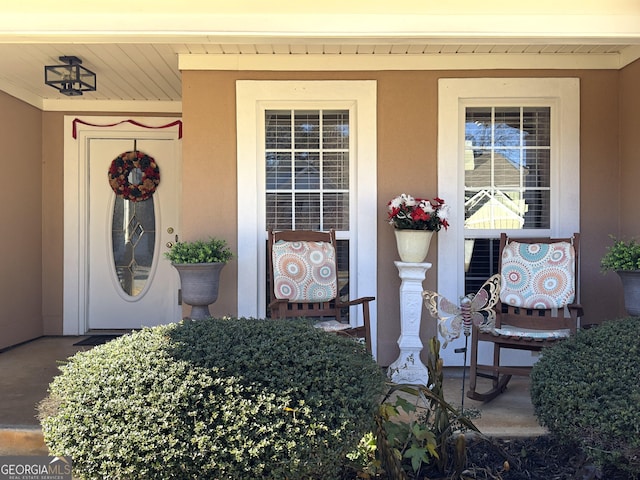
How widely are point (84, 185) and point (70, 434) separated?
12.3 feet

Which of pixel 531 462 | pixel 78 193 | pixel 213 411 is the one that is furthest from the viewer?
pixel 78 193

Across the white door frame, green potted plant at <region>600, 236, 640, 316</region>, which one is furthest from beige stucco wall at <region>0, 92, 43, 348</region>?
green potted plant at <region>600, 236, 640, 316</region>

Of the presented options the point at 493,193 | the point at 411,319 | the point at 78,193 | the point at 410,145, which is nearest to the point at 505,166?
the point at 493,193

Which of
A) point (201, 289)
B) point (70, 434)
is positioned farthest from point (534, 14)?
point (70, 434)

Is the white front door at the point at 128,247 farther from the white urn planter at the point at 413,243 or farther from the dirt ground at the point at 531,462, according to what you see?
the dirt ground at the point at 531,462

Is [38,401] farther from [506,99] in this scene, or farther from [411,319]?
[506,99]

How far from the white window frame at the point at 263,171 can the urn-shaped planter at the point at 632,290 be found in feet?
5.28

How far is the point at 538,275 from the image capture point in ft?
11.8

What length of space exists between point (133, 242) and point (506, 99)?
360cm

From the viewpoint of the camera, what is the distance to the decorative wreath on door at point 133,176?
5262 millimetres

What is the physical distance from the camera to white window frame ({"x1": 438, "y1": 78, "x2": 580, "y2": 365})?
403cm

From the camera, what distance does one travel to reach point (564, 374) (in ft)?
7.75

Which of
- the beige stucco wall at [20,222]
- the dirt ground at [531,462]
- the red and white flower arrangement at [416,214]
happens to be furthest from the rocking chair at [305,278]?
the beige stucco wall at [20,222]

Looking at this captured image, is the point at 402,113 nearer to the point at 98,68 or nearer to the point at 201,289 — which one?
the point at 201,289
